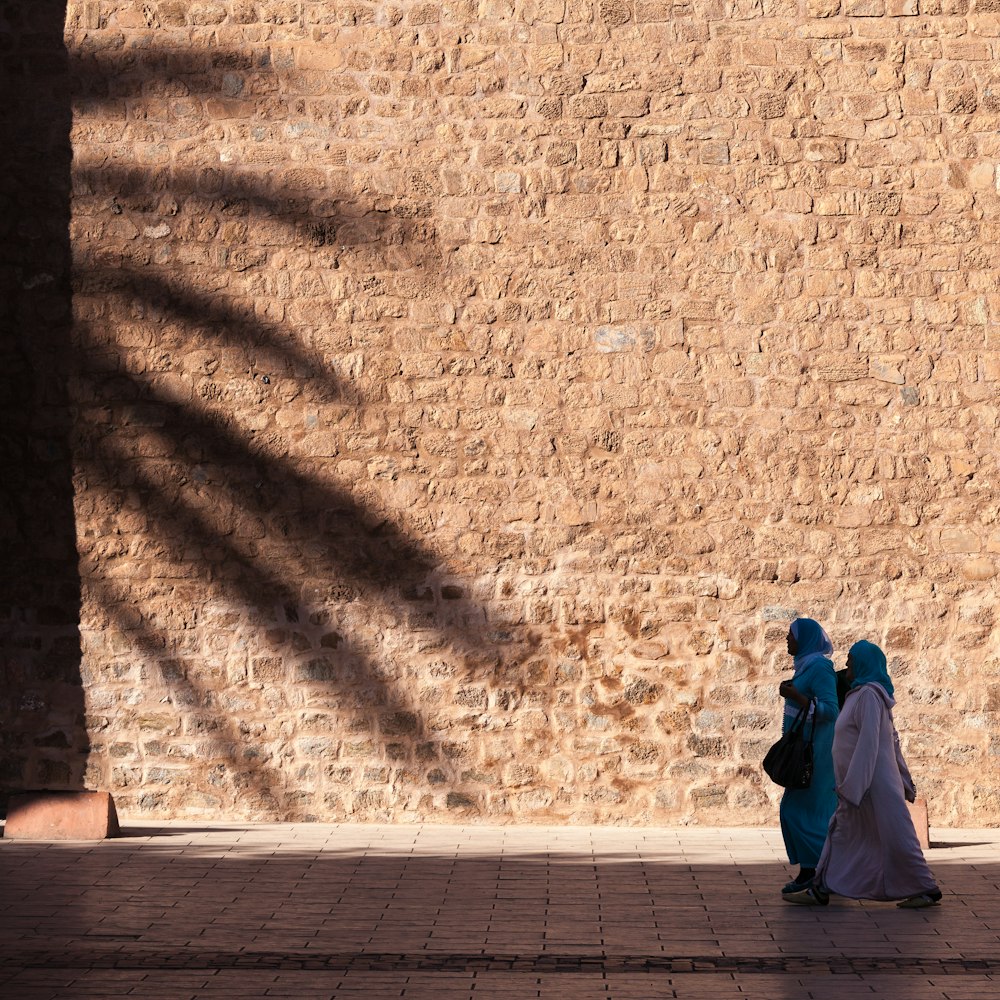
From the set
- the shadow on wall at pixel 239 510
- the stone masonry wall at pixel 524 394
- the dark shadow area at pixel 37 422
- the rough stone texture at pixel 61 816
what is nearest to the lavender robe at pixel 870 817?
the stone masonry wall at pixel 524 394

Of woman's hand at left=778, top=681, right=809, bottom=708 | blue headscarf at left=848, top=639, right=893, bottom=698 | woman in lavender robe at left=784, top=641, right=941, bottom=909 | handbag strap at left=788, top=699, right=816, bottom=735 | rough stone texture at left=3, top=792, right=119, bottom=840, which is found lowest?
rough stone texture at left=3, top=792, right=119, bottom=840

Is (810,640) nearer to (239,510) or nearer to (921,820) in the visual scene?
(921,820)

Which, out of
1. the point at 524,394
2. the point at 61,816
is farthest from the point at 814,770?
the point at 61,816

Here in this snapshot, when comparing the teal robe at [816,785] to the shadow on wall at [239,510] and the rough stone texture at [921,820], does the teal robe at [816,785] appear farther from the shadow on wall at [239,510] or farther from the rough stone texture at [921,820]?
the shadow on wall at [239,510]

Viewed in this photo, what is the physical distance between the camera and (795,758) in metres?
6.50

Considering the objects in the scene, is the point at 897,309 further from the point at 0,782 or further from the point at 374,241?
the point at 0,782

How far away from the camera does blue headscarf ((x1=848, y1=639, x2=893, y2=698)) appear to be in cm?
637

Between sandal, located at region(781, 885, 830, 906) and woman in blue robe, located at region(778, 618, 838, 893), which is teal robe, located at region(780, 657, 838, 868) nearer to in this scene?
woman in blue robe, located at region(778, 618, 838, 893)

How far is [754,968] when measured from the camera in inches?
198

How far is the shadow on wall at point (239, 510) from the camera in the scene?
838cm

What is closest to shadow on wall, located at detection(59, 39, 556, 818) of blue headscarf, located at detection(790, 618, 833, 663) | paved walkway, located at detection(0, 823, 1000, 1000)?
paved walkway, located at detection(0, 823, 1000, 1000)

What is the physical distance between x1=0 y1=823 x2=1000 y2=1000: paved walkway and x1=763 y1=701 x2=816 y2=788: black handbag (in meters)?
0.50

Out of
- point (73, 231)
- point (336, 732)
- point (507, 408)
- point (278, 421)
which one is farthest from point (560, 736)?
point (73, 231)

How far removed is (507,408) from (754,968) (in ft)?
13.4
